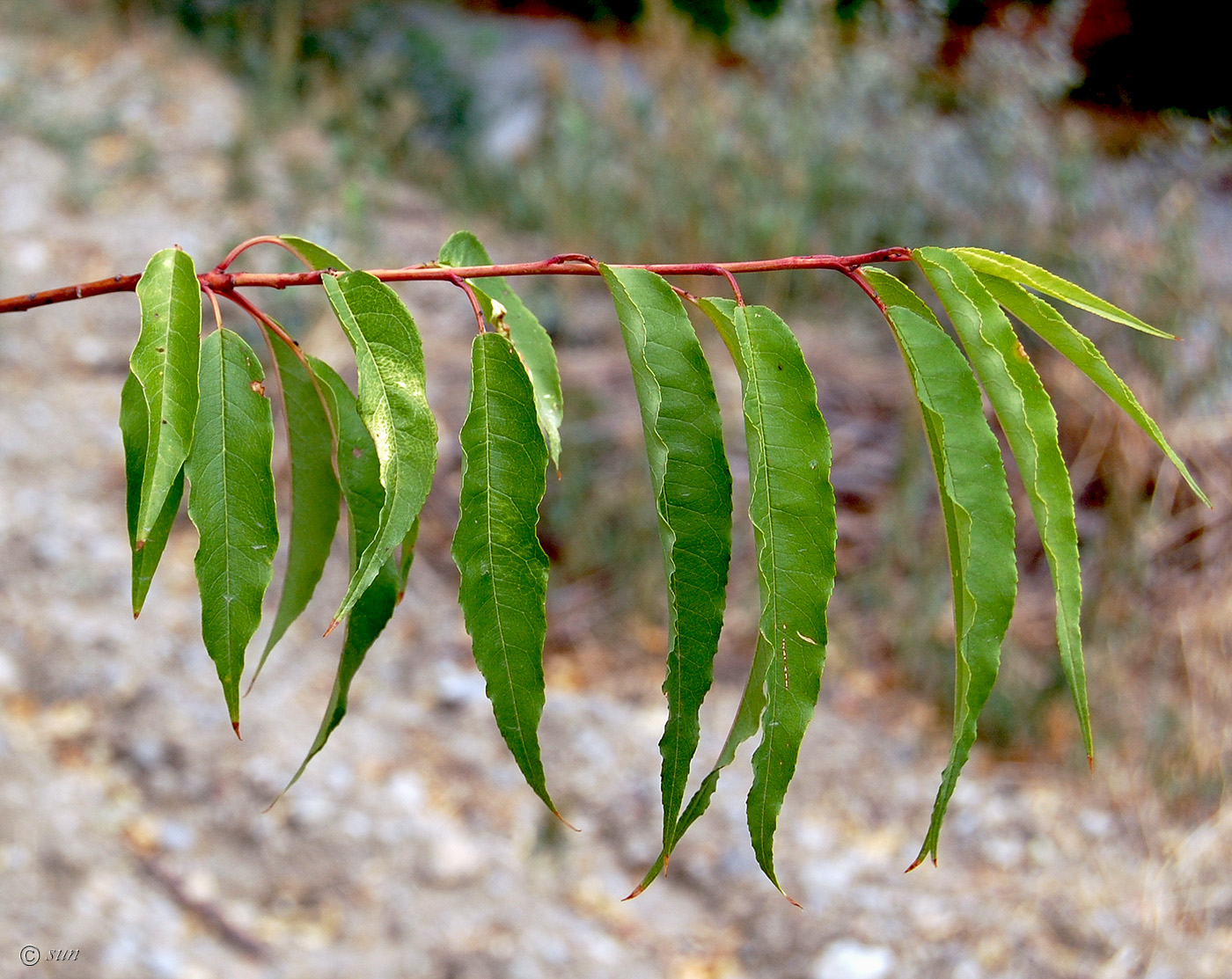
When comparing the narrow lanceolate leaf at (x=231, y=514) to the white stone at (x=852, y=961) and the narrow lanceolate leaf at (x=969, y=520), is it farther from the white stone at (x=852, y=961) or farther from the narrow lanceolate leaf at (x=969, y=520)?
the white stone at (x=852, y=961)

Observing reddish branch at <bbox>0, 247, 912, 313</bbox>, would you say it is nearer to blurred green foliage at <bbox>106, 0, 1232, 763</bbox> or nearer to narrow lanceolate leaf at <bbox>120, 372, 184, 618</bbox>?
narrow lanceolate leaf at <bbox>120, 372, 184, 618</bbox>

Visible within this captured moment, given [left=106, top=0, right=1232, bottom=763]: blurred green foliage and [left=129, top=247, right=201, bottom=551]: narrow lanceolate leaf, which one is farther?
[left=106, top=0, right=1232, bottom=763]: blurred green foliage

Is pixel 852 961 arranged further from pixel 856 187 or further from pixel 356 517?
pixel 856 187

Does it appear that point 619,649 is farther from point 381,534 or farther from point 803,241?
point 381,534

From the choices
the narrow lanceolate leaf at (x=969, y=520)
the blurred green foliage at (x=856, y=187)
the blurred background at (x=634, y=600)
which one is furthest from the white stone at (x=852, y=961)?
the narrow lanceolate leaf at (x=969, y=520)

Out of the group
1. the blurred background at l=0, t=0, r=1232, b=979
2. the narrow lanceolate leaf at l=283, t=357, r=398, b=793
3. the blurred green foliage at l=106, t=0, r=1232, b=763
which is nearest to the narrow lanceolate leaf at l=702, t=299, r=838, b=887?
the narrow lanceolate leaf at l=283, t=357, r=398, b=793

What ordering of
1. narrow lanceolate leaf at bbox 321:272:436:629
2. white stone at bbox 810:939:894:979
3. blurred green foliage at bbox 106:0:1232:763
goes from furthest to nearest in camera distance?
blurred green foliage at bbox 106:0:1232:763, white stone at bbox 810:939:894:979, narrow lanceolate leaf at bbox 321:272:436:629

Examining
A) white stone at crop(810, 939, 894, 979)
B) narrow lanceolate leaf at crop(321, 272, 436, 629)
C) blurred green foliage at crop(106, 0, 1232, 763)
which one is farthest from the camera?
blurred green foliage at crop(106, 0, 1232, 763)
